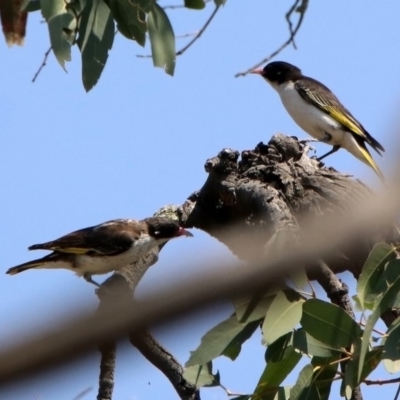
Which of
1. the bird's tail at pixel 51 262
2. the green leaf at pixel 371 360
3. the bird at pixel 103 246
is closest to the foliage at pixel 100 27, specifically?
the bird at pixel 103 246

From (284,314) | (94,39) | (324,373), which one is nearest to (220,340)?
(284,314)

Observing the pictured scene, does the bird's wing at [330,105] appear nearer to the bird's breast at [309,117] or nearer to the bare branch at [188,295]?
the bird's breast at [309,117]

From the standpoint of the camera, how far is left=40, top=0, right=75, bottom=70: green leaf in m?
3.15

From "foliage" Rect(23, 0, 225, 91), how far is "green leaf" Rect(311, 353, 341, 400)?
4.52 feet

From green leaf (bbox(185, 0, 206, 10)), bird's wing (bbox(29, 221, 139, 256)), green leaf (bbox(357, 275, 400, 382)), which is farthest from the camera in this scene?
bird's wing (bbox(29, 221, 139, 256))

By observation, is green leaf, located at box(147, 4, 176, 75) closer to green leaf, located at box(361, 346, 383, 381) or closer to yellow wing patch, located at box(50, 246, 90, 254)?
green leaf, located at box(361, 346, 383, 381)

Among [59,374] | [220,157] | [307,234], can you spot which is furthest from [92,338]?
[220,157]

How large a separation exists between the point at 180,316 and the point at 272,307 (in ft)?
6.02

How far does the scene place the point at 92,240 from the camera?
509cm

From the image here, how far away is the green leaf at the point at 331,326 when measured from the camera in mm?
2295

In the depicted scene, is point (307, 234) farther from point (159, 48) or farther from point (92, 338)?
point (159, 48)

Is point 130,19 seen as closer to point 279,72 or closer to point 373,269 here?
point 373,269

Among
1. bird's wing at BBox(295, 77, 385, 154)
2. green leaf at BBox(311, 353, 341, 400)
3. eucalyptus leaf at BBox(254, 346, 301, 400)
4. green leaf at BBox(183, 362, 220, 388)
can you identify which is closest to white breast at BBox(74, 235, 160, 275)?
green leaf at BBox(183, 362, 220, 388)

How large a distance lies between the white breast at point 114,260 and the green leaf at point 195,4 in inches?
56.2
